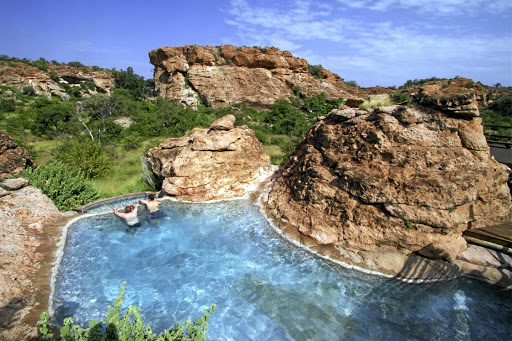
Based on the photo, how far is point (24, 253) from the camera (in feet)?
22.6

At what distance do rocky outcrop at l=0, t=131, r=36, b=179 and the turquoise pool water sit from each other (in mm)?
6013

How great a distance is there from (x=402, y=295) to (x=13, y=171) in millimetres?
15445

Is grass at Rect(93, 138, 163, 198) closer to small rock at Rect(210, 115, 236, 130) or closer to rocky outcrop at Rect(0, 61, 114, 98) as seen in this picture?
small rock at Rect(210, 115, 236, 130)

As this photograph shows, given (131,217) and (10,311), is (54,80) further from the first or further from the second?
(10,311)

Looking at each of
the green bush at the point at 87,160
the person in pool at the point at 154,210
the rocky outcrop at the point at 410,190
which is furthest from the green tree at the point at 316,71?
the person in pool at the point at 154,210

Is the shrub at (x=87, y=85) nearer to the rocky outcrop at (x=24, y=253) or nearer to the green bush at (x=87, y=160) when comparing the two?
the green bush at (x=87, y=160)

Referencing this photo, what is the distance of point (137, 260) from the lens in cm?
733

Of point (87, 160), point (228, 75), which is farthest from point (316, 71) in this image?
point (87, 160)

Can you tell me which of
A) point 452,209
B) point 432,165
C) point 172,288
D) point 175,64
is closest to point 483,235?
point 452,209

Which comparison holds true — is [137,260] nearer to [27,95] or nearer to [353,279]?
[353,279]

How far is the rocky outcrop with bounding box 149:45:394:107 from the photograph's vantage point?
38562 millimetres

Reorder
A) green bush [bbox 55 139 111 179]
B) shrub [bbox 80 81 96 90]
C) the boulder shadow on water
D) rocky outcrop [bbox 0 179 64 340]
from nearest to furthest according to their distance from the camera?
1. rocky outcrop [bbox 0 179 64 340]
2. the boulder shadow on water
3. green bush [bbox 55 139 111 179]
4. shrub [bbox 80 81 96 90]

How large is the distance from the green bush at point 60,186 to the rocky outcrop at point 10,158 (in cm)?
166

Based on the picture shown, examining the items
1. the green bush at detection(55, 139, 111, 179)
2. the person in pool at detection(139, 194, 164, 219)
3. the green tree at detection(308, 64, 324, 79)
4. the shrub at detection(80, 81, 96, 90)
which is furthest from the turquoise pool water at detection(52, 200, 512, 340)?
the green tree at detection(308, 64, 324, 79)
